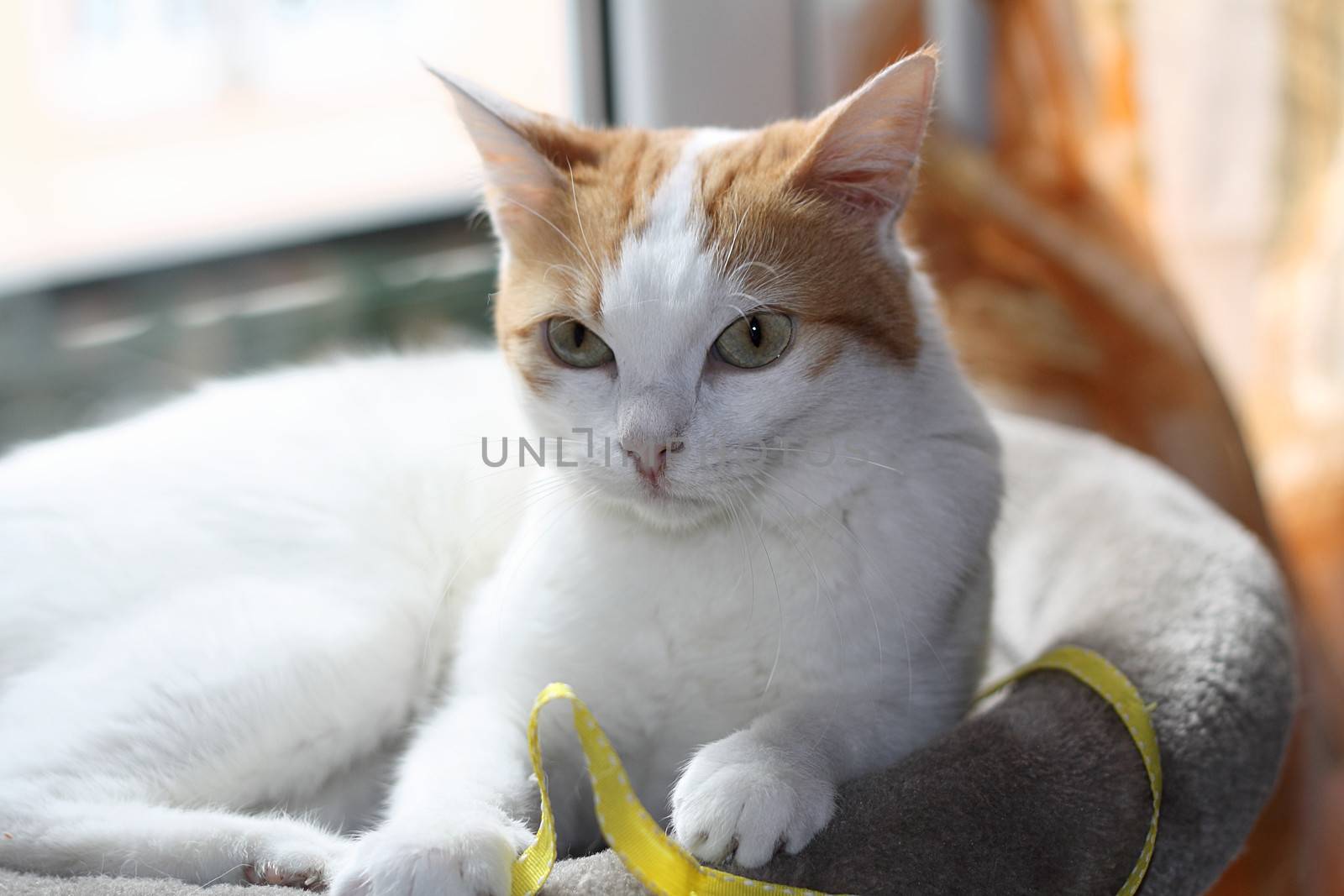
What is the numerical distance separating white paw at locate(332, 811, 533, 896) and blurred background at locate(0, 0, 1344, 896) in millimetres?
1131

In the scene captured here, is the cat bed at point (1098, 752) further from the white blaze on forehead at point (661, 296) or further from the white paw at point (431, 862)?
the white blaze on forehead at point (661, 296)

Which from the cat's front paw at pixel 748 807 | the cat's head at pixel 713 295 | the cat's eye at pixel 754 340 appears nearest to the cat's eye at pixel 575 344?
the cat's head at pixel 713 295

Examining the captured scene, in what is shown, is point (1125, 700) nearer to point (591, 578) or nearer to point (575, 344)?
point (591, 578)

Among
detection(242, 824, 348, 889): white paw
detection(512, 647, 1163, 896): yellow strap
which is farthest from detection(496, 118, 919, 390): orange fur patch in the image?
detection(242, 824, 348, 889): white paw

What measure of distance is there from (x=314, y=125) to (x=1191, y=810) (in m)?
1.96

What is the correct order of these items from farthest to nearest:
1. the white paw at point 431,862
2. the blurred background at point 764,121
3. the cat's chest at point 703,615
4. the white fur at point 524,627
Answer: the blurred background at point 764,121 → the cat's chest at point 703,615 → the white fur at point 524,627 → the white paw at point 431,862

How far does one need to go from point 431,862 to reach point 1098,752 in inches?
24.6

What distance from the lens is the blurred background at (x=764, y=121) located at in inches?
76.9

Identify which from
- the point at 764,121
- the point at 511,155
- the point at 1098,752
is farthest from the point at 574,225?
the point at 764,121

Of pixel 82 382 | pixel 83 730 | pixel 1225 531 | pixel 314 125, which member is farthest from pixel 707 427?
pixel 314 125

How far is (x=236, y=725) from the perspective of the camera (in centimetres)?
107

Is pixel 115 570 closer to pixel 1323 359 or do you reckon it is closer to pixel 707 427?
pixel 707 427

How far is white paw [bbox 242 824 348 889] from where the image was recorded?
989mm

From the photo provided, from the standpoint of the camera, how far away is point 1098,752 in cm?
106
